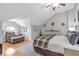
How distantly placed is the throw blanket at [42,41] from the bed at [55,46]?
2cm

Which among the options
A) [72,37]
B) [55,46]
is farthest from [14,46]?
[72,37]

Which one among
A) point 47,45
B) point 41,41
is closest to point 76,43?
point 47,45

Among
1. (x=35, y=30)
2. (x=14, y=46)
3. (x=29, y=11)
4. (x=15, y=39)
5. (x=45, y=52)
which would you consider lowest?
(x=45, y=52)

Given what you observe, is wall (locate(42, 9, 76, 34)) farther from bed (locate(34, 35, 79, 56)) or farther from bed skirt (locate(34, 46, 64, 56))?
bed skirt (locate(34, 46, 64, 56))

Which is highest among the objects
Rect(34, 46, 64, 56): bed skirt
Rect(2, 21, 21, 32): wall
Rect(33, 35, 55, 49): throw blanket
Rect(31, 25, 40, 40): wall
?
Rect(2, 21, 21, 32): wall

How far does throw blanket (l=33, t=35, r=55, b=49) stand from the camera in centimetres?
165

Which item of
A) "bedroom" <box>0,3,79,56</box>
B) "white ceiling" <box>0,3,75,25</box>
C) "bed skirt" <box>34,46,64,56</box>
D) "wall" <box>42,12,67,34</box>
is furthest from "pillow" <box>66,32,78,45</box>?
"white ceiling" <box>0,3,75,25</box>

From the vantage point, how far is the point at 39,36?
1.67 m

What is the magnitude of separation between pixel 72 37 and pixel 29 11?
2.83ft

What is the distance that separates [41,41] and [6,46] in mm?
608

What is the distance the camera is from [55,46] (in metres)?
1.58

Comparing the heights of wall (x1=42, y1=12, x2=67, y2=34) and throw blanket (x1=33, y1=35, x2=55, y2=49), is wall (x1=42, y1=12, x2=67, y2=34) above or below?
above

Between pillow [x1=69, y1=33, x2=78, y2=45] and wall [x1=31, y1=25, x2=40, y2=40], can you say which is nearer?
pillow [x1=69, y1=33, x2=78, y2=45]

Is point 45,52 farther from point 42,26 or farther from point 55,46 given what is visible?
point 42,26
